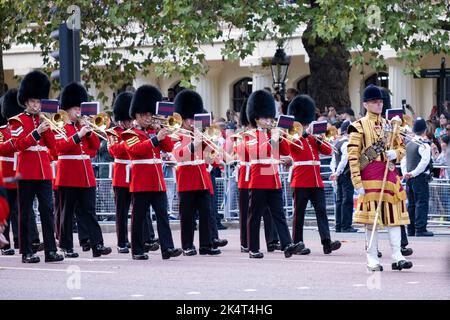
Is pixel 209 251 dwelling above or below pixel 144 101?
below

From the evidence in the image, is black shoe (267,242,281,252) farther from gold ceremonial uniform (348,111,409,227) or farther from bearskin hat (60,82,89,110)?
gold ceremonial uniform (348,111,409,227)

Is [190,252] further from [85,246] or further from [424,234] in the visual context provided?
[424,234]

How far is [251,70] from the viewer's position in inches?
1347

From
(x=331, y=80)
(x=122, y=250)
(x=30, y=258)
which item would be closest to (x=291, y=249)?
(x=122, y=250)

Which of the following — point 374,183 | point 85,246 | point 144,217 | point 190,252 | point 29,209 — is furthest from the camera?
point 85,246

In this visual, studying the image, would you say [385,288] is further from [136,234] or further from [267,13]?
[267,13]

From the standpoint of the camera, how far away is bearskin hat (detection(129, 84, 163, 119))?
15.5 meters

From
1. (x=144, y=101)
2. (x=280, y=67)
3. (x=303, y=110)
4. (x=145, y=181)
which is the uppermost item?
(x=280, y=67)

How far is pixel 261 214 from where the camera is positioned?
15.8 meters

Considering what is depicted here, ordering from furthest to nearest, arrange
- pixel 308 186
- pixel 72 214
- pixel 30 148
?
pixel 308 186
pixel 72 214
pixel 30 148

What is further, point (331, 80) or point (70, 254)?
point (331, 80)

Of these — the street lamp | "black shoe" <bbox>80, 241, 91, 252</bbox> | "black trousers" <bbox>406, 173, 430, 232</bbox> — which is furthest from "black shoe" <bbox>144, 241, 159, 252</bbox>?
the street lamp

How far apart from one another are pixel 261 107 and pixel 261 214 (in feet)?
3.91

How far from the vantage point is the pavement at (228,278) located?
1180 centimetres
